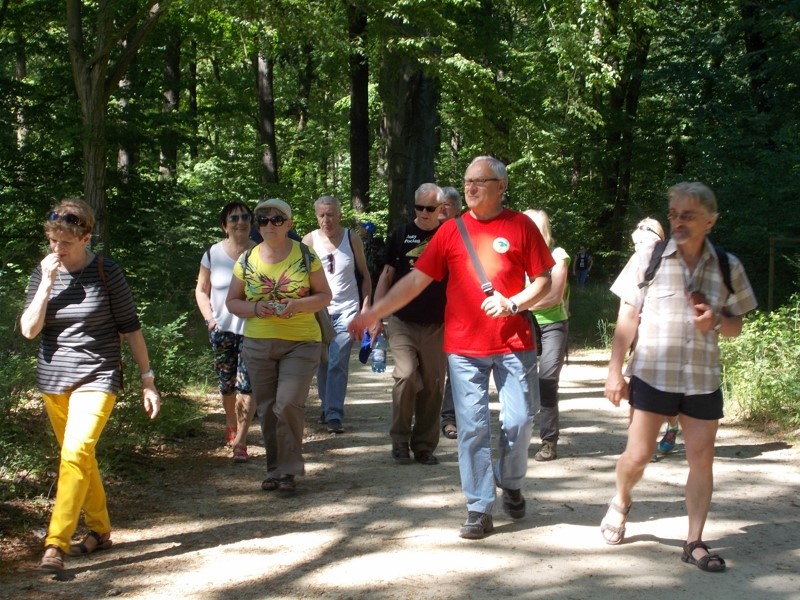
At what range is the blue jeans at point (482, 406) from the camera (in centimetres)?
576

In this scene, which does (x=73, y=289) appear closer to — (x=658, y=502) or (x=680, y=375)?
(x=680, y=375)

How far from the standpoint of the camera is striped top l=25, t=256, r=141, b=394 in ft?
17.6

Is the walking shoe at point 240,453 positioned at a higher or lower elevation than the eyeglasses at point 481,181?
lower

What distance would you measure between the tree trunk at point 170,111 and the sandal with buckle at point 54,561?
13.4 meters

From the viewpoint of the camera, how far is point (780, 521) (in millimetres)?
6172

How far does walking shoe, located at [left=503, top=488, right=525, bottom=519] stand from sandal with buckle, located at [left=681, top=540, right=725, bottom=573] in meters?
1.13

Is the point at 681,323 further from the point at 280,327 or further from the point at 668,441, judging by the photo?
the point at 668,441

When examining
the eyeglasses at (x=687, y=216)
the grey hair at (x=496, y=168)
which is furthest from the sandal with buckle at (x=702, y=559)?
the grey hair at (x=496, y=168)

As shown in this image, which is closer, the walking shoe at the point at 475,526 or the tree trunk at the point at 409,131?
the walking shoe at the point at 475,526

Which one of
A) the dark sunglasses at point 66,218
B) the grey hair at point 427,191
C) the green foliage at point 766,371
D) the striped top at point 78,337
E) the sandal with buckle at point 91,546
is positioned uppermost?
the grey hair at point 427,191

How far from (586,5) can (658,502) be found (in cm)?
1109

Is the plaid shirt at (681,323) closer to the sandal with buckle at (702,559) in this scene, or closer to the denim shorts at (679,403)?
the denim shorts at (679,403)

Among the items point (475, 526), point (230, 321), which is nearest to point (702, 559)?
point (475, 526)

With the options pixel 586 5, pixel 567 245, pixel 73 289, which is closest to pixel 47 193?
pixel 586 5
